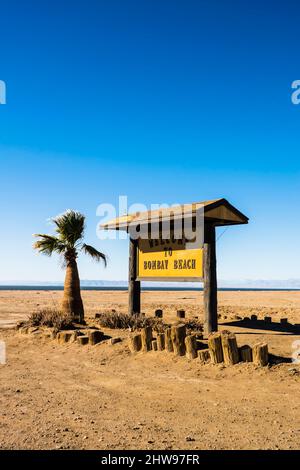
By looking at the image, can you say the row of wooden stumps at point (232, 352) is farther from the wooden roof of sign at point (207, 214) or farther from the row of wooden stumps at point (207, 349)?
the wooden roof of sign at point (207, 214)

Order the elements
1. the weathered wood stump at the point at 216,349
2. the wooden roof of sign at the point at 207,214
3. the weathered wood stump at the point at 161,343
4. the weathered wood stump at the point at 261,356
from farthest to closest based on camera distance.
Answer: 1. the wooden roof of sign at the point at 207,214
2. the weathered wood stump at the point at 161,343
3. the weathered wood stump at the point at 216,349
4. the weathered wood stump at the point at 261,356

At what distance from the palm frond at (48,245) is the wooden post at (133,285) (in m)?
2.57

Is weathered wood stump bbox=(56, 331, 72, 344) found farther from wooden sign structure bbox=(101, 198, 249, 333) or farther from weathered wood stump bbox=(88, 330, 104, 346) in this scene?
wooden sign structure bbox=(101, 198, 249, 333)

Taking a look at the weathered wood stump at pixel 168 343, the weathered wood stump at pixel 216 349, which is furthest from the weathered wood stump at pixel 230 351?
the weathered wood stump at pixel 168 343

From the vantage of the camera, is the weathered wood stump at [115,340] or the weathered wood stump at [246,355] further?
the weathered wood stump at [115,340]

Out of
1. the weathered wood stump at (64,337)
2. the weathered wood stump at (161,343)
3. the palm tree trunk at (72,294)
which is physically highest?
the palm tree trunk at (72,294)

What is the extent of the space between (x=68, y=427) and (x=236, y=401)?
8.37ft

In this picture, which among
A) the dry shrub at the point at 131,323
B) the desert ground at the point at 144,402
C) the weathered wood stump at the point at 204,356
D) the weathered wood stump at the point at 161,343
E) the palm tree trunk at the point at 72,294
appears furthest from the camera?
the palm tree trunk at the point at 72,294

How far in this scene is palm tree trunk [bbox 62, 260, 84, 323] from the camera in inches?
599

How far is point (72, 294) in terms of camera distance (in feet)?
50.3

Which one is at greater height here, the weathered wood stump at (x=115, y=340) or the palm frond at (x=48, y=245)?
the palm frond at (x=48, y=245)

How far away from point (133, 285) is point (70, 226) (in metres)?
3.20

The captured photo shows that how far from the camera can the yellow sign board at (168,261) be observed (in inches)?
508

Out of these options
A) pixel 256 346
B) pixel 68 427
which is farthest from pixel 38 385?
pixel 256 346
